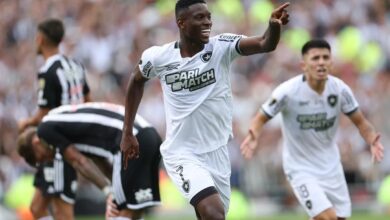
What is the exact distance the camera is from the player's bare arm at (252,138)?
11.9 m

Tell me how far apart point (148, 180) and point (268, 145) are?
1007 centimetres

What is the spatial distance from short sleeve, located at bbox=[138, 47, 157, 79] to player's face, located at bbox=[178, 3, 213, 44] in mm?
491

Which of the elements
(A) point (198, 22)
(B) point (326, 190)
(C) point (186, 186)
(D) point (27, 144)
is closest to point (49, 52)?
(D) point (27, 144)

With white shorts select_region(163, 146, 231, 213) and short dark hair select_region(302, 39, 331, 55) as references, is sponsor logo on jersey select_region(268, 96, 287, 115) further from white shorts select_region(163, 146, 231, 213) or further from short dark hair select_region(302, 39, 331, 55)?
white shorts select_region(163, 146, 231, 213)

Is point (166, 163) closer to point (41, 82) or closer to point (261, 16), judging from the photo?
point (41, 82)

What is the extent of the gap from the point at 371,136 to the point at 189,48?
116 inches

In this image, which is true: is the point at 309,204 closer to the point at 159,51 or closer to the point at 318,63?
the point at 318,63

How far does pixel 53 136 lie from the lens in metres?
12.1

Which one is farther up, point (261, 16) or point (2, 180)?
point (261, 16)

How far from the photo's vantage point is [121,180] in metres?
11.9

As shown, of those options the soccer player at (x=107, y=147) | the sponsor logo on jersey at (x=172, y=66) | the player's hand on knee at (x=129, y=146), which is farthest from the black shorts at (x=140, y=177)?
the sponsor logo on jersey at (x=172, y=66)

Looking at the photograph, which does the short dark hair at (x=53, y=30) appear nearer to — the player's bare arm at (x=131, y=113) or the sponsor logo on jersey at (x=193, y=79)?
the player's bare arm at (x=131, y=113)

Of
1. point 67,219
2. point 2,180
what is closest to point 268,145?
point 2,180

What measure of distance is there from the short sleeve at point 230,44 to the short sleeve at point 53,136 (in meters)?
2.67
